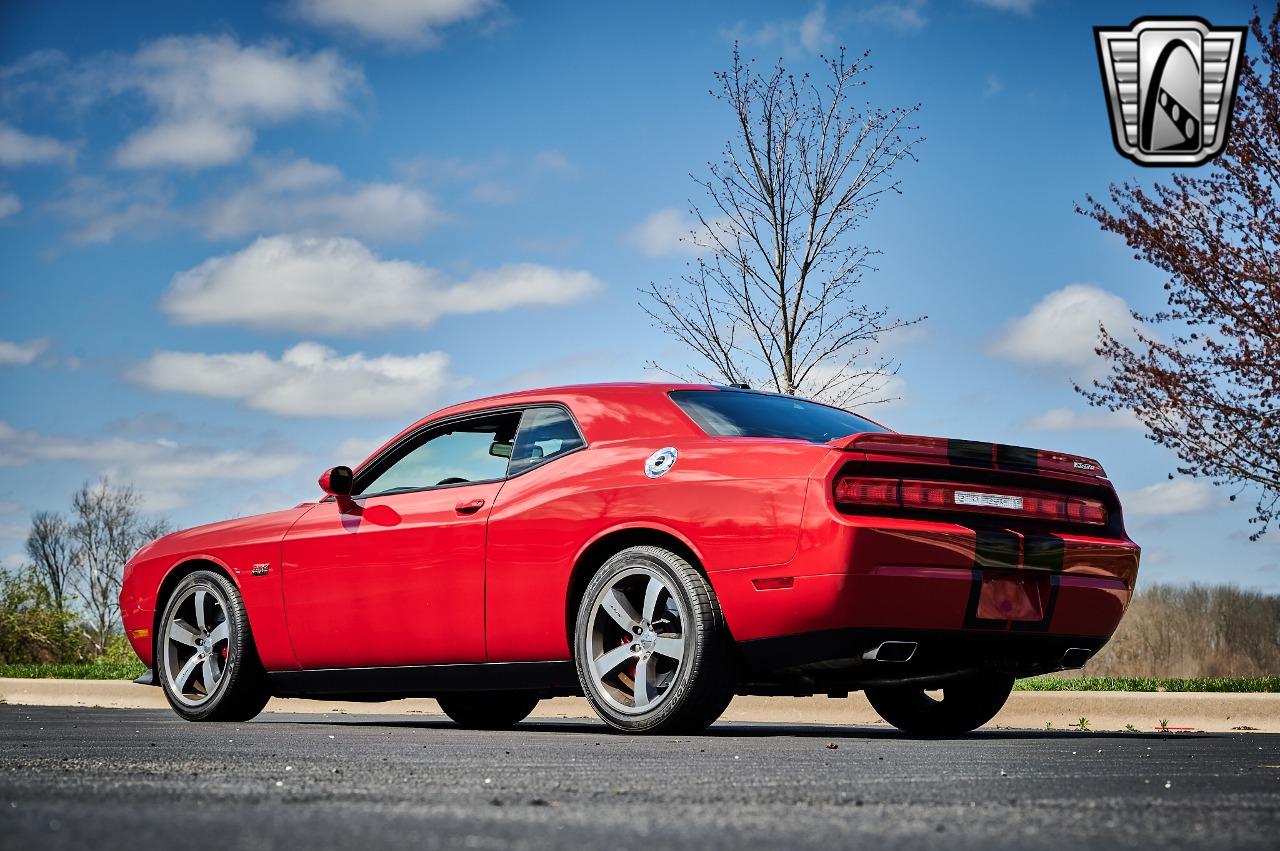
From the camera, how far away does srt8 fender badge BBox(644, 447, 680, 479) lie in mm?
6258

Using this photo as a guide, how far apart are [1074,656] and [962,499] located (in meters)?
1.01

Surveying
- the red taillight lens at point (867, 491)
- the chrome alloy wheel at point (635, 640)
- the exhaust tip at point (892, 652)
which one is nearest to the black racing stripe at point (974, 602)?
the exhaust tip at point (892, 652)

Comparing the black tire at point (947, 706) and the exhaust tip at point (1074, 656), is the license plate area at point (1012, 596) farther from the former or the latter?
the black tire at point (947, 706)

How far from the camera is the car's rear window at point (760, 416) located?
21.3 feet

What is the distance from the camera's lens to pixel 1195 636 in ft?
59.2

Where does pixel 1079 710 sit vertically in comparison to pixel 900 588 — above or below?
below

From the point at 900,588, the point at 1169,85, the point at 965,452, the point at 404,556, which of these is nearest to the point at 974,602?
the point at 900,588

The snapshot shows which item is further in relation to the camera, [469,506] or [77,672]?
[77,672]

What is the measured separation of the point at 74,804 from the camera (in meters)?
3.13

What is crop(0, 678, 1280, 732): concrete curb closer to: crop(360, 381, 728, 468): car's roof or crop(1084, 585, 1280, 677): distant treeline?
crop(360, 381, 728, 468): car's roof

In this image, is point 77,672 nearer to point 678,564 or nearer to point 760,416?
point 760,416

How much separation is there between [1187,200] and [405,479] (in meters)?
11.6

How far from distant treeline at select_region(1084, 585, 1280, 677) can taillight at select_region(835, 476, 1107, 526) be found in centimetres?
1092

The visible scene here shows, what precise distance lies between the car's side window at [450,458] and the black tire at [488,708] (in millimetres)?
1344
